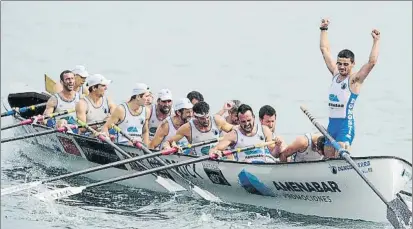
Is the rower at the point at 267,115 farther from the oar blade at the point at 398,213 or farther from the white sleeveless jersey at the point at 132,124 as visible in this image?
the oar blade at the point at 398,213

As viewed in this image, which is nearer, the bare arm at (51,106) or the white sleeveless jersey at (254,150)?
the white sleeveless jersey at (254,150)

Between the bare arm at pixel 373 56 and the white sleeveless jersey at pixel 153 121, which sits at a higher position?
the bare arm at pixel 373 56

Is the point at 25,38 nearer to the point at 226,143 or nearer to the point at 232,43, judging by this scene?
the point at 232,43

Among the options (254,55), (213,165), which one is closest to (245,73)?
(254,55)

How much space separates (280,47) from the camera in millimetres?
28516

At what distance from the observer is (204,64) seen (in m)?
27.0

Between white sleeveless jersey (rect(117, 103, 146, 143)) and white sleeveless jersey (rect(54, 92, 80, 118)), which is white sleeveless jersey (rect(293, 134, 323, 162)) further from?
white sleeveless jersey (rect(54, 92, 80, 118))

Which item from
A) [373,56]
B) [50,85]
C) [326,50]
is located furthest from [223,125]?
[50,85]

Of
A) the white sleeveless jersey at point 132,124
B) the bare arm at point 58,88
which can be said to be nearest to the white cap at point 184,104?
the white sleeveless jersey at point 132,124

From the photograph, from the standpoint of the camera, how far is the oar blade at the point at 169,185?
13.1 meters

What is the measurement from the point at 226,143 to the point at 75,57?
1646cm

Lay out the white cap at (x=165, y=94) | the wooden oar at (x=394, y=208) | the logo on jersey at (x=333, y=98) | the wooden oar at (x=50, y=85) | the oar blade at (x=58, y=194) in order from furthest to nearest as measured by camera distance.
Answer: the wooden oar at (x=50, y=85), the white cap at (x=165, y=94), the oar blade at (x=58, y=194), the logo on jersey at (x=333, y=98), the wooden oar at (x=394, y=208)

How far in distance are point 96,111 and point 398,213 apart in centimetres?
589

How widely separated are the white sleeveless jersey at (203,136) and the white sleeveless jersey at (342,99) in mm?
2015
